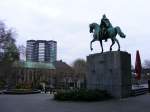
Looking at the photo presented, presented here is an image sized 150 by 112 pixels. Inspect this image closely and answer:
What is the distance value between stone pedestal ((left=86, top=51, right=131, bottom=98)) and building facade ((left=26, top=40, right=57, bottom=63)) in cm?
13361

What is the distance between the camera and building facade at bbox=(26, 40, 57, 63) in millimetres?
161375

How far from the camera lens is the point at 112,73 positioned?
25.1 metres

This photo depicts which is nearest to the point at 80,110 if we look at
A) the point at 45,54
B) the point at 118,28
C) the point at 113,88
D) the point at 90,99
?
the point at 90,99

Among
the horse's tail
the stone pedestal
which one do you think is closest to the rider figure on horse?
the horse's tail

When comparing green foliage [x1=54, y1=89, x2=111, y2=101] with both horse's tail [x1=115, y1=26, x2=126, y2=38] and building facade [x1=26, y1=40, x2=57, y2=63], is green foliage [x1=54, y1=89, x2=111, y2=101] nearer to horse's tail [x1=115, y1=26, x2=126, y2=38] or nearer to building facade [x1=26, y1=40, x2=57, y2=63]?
horse's tail [x1=115, y1=26, x2=126, y2=38]

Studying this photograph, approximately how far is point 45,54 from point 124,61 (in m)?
144

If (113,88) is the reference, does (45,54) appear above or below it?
above

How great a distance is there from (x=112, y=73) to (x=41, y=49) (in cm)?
13893

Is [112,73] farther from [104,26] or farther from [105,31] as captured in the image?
[104,26]

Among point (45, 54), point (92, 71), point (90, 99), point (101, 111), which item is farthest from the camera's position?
point (45, 54)

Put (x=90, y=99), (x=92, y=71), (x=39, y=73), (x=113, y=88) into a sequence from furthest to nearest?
(x=39, y=73) < (x=92, y=71) < (x=113, y=88) < (x=90, y=99)

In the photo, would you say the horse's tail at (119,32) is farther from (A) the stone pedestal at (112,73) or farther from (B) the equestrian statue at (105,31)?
(A) the stone pedestal at (112,73)

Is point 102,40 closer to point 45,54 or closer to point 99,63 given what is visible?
point 99,63

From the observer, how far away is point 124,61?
25078 millimetres
